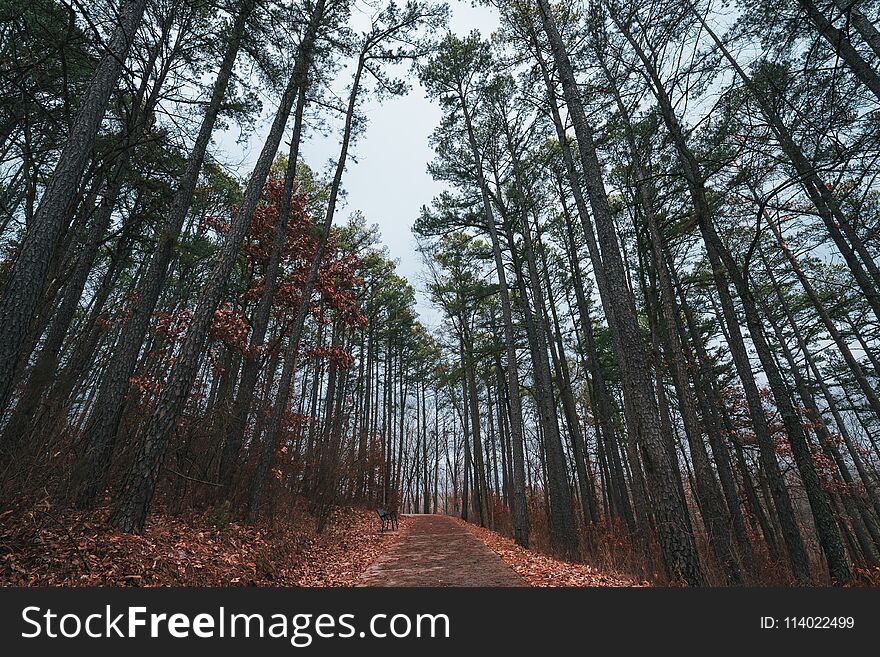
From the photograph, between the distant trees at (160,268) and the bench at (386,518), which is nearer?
the distant trees at (160,268)

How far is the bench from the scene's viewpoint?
1368 centimetres

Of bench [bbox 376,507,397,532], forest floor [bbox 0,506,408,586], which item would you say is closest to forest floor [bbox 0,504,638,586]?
forest floor [bbox 0,506,408,586]

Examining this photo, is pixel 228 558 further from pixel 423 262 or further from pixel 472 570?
pixel 423 262

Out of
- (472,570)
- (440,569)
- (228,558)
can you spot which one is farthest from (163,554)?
(472,570)

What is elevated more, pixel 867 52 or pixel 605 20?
pixel 605 20

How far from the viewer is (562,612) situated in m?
2.94

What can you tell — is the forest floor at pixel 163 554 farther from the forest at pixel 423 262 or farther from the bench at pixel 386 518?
the bench at pixel 386 518

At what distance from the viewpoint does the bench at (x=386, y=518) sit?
13680mm

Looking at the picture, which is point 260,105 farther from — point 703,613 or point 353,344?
point 353,344

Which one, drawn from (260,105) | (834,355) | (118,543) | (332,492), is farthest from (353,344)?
(834,355)

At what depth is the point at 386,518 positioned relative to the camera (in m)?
14.2

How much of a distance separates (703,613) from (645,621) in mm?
590

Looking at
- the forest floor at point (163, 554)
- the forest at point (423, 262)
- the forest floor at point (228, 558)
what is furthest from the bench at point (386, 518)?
the forest floor at point (163, 554)

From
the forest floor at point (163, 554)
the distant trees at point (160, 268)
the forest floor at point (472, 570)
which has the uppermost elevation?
the distant trees at point (160, 268)
